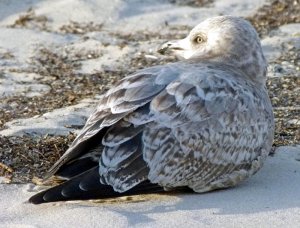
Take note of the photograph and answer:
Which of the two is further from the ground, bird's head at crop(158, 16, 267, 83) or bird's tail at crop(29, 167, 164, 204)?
bird's head at crop(158, 16, 267, 83)

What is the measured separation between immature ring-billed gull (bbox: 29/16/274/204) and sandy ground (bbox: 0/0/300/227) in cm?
9

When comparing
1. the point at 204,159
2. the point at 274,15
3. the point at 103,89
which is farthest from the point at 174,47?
the point at 274,15

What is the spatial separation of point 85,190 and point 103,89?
2.51 m

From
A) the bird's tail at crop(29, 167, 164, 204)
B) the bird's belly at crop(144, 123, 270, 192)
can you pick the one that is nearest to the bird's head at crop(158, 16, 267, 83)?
the bird's belly at crop(144, 123, 270, 192)

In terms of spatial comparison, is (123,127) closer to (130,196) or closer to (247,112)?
(130,196)

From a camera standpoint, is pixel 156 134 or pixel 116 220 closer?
pixel 116 220

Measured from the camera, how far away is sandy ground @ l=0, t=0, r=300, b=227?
5.08m

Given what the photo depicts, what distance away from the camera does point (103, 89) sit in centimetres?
764

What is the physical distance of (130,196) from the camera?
5.32 m

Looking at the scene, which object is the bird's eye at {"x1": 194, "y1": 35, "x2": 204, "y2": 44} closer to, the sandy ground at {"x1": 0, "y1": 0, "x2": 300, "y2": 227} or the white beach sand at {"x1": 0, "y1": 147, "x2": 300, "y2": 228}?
the sandy ground at {"x1": 0, "y1": 0, "x2": 300, "y2": 227}

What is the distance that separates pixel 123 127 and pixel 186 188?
1.65 ft

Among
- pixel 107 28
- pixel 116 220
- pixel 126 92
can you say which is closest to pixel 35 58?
pixel 107 28

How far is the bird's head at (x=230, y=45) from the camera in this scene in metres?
6.18

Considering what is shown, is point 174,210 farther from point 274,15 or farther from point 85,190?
point 274,15
